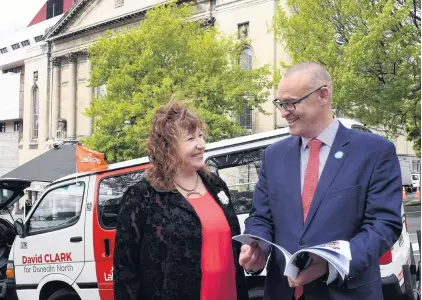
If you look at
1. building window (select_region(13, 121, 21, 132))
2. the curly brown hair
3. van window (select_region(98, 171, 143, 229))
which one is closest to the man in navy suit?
the curly brown hair

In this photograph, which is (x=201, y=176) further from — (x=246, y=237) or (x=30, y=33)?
(x=30, y=33)

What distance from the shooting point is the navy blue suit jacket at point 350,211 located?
237cm

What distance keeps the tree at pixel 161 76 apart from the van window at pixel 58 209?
21603mm

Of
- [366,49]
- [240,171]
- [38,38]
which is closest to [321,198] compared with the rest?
[240,171]

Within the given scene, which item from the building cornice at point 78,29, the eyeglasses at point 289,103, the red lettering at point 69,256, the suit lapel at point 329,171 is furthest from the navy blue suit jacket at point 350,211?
the building cornice at point 78,29

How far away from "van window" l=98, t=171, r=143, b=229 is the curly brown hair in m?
2.82

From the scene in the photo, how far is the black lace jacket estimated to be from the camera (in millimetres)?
2967

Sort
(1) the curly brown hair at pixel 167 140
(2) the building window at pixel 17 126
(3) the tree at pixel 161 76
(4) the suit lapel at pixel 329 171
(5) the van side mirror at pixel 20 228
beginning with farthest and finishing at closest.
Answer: (2) the building window at pixel 17 126 < (3) the tree at pixel 161 76 < (5) the van side mirror at pixel 20 228 < (1) the curly brown hair at pixel 167 140 < (4) the suit lapel at pixel 329 171

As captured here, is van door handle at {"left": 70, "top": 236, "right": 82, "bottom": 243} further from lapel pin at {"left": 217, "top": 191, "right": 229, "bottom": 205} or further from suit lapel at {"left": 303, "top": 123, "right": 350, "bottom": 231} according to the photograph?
suit lapel at {"left": 303, "top": 123, "right": 350, "bottom": 231}

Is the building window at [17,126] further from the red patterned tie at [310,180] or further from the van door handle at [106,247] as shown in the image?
the red patterned tie at [310,180]

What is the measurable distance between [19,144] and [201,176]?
6857 centimetres

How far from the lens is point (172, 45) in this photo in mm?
30000

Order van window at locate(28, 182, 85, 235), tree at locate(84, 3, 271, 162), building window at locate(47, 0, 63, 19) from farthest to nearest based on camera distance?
building window at locate(47, 0, 63, 19), tree at locate(84, 3, 271, 162), van window at locate(28, 182, 85, 235)

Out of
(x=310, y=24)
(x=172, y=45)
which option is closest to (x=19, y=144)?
(x=172, y=45)
